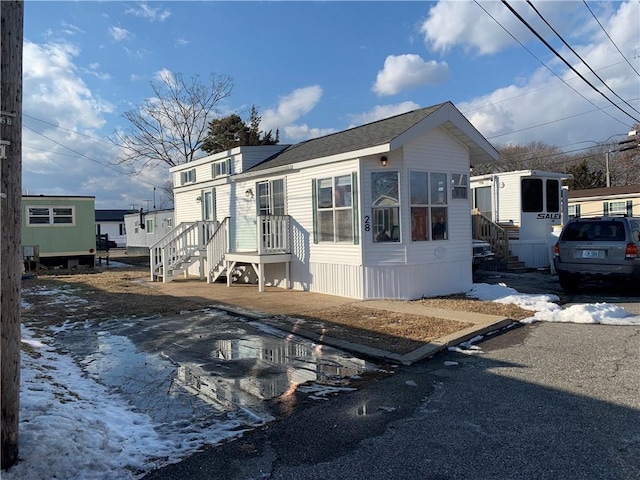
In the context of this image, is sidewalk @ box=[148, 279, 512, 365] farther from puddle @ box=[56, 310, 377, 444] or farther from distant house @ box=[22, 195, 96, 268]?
distant house @ box=[22, 195, 96, 268]

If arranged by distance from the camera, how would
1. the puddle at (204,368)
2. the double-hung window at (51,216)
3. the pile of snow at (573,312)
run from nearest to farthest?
the puddle at (204,368)
the pile of snow at (573,312)
the double-hung window at (51,216)

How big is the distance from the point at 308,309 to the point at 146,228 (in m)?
26.0

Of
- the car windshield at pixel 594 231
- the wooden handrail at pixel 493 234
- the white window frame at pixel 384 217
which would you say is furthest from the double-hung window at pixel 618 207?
the white window frame at pixel 384 217

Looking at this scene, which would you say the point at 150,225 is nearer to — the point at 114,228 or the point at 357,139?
the point at 357,139

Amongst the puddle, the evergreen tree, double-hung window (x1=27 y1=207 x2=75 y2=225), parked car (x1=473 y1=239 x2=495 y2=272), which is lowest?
the puddle

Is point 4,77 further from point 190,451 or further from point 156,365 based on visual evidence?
point 156,365

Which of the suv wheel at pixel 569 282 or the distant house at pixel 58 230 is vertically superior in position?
the distant house at pixel 58 230

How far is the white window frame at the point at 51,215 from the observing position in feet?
66.6

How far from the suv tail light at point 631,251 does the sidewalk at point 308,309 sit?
4212 mm

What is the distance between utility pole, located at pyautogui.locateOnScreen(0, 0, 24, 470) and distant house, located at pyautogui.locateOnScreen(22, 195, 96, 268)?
19.4 m

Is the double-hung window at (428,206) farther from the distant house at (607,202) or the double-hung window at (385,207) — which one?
the distant house at (607,202)

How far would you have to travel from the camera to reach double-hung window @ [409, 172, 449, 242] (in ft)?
34.5

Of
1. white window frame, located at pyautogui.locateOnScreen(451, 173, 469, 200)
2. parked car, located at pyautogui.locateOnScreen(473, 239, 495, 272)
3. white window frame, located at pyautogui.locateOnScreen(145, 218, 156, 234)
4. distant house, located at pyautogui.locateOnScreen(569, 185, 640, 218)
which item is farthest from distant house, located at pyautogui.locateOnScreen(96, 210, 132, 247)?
white window frame, located at pyautogui.locateOnScreen(451, 173, 469, 200)

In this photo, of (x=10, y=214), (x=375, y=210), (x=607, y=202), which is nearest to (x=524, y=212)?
(x=375, y=210)
